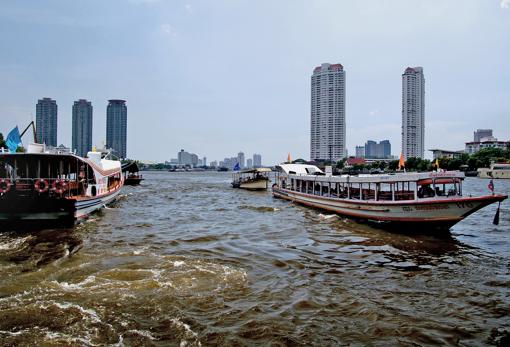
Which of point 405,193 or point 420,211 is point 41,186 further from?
point 405,193

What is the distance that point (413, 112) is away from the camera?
171m

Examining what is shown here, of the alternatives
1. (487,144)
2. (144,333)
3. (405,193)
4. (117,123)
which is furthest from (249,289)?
(487,144)

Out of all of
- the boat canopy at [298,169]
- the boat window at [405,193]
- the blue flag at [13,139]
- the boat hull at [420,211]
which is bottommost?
the boat hull at [420,211]

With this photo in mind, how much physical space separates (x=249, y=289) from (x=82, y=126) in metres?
126

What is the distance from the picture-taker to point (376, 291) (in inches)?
383

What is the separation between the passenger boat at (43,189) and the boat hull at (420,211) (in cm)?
1628

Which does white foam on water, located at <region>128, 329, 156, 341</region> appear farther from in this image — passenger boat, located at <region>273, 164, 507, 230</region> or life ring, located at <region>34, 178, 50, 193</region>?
passenger boat, located at <region>273, 164, 507, 230</region>

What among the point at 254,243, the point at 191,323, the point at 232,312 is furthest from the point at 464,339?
the point at 254,243

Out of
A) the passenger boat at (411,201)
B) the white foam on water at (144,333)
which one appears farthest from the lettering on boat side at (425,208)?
the white foam on water at (144,333)

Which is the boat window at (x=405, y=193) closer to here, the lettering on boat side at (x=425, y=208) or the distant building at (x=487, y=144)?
the lettering on boat side at (x=425, y=208)

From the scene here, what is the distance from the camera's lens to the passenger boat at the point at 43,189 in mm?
16812

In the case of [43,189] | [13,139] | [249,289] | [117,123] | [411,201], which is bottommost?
[249,289]

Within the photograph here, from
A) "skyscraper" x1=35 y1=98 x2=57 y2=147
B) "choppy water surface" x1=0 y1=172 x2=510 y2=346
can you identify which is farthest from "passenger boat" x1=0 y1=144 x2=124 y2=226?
"skyscraper" x1=35 y1=98 x2=57 y2=147

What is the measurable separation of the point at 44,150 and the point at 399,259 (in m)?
18.9
